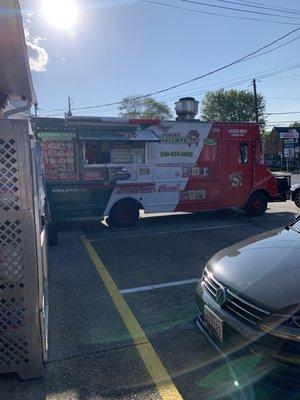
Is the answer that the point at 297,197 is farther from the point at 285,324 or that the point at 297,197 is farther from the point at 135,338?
the point at 285,324

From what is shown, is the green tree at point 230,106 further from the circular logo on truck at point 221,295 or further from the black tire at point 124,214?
the circular logo on truck at point 221,295

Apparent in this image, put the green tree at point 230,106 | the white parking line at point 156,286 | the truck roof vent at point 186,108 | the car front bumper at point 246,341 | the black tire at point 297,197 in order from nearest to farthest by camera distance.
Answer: the car front bumper at point 246,341 → the white parking line at point 156,286 → the truck roof vent at point 186,108 → the black tire at point 297,197 → the green tree at point 230,106

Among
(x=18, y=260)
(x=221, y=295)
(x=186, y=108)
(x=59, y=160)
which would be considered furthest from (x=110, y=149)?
(x=221, y=295)

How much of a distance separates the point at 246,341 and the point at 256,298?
0.30m

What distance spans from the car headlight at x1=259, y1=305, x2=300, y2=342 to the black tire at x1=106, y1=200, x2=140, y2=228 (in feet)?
23.2

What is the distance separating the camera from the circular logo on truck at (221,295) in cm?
289

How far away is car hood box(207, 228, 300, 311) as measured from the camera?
2.57 m

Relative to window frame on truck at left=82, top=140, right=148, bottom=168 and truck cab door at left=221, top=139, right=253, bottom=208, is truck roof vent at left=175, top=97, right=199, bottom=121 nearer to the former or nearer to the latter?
truck cab door at left=221, top=139, right=253, bottom=208

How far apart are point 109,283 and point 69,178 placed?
13.3 feet

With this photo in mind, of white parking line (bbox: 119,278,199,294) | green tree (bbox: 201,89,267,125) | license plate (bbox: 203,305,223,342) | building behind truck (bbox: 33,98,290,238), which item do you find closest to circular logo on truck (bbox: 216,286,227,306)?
license plate (bbox: 203,305,223,342)

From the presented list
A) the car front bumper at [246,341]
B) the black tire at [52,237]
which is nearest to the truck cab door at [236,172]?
the black tire at [52,237]

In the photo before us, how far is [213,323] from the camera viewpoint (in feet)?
9.61

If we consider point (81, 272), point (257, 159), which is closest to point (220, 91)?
point (257, 159)

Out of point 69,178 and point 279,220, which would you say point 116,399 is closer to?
point 69,178
